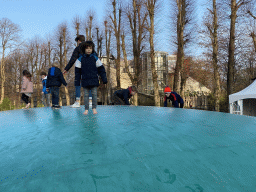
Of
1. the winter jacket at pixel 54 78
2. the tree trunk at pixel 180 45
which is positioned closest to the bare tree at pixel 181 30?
the tree trunk at pixel 180 45

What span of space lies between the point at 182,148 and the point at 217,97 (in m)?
11.5

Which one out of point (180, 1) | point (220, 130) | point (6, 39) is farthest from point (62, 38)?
point (220, 130)

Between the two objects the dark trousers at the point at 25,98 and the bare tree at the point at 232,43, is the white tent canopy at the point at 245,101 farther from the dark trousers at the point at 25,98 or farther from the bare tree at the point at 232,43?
the dark trousers at the point at 25,98

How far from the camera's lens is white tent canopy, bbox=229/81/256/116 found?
7.55 m

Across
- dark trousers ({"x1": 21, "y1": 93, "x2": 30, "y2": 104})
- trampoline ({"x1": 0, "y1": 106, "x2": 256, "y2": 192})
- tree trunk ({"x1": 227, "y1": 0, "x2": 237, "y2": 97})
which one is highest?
tree trunk ({"x1": 227, "y1": 0, "x2": 237, "y2": 97})

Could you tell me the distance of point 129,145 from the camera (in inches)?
53.2

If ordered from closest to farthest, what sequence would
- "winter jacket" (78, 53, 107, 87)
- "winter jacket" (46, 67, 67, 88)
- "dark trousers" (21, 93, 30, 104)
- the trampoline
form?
1. the trampoline
2. "winter jacket" (78, 53, 107, 87)
3. "winter jacket" (46, 67, 67, 88)
4. "dark trousers" (21, 93, 30, 104)

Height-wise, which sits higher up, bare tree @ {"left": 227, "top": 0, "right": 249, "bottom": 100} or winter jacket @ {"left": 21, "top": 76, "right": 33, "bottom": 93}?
bare tree @ {"left": 227, "top": 0, "right": 249, "bottom": 100}

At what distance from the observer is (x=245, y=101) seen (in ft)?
30.8

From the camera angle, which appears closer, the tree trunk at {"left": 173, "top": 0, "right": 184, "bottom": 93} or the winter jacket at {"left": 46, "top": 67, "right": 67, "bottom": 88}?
the winter jacket at {"left": 46, "top": 67, "right": 67, "bottom": 88}

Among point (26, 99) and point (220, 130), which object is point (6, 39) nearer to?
point (26, 99)

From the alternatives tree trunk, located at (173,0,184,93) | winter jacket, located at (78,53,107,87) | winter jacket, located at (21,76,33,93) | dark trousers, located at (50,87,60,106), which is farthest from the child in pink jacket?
tree trunk, located at (173,0,184,93)

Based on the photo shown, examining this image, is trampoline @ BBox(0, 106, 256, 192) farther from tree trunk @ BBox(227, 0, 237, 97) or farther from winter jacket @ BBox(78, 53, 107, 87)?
tree trunk @ BBox(227, 0, 237, 97)

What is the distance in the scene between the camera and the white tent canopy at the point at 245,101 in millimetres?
7549
